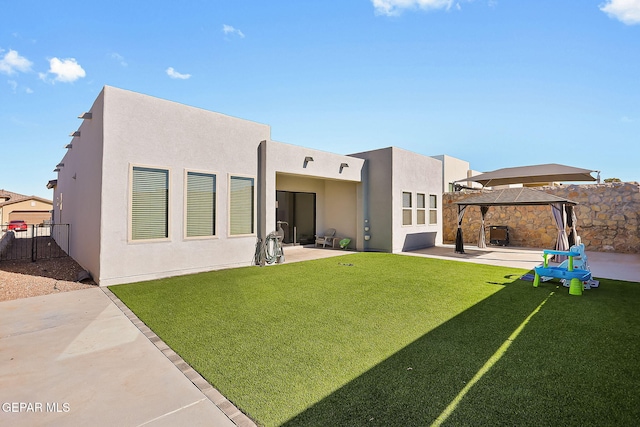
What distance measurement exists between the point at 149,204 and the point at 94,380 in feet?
17.4

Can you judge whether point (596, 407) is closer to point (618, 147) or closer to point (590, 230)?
point (590, 230)

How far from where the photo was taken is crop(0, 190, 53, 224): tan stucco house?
34.2m

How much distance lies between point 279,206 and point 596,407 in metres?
13.9

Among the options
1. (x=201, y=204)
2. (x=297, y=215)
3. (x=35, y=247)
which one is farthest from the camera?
(x=297, y=215)

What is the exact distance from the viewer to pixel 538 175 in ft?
45.9

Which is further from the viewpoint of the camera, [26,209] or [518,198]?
[26,209]

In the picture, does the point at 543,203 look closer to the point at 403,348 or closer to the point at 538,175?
the point at 538,175

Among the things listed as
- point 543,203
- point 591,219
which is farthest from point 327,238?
point 591,219

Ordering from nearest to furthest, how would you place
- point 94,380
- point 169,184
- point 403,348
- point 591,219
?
point 94,380
point 403,348
point 169,184
point 591,219

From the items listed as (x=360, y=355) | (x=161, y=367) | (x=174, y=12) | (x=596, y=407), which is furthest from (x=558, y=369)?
→ (x=174, y=12)

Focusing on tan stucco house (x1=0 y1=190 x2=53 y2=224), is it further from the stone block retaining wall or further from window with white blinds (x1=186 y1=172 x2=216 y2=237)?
the stone block retaining wall

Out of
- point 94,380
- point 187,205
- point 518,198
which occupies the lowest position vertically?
point 94,380

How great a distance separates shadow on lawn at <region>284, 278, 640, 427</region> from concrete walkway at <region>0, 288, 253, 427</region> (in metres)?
1.02

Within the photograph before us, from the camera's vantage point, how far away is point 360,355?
130 inches
